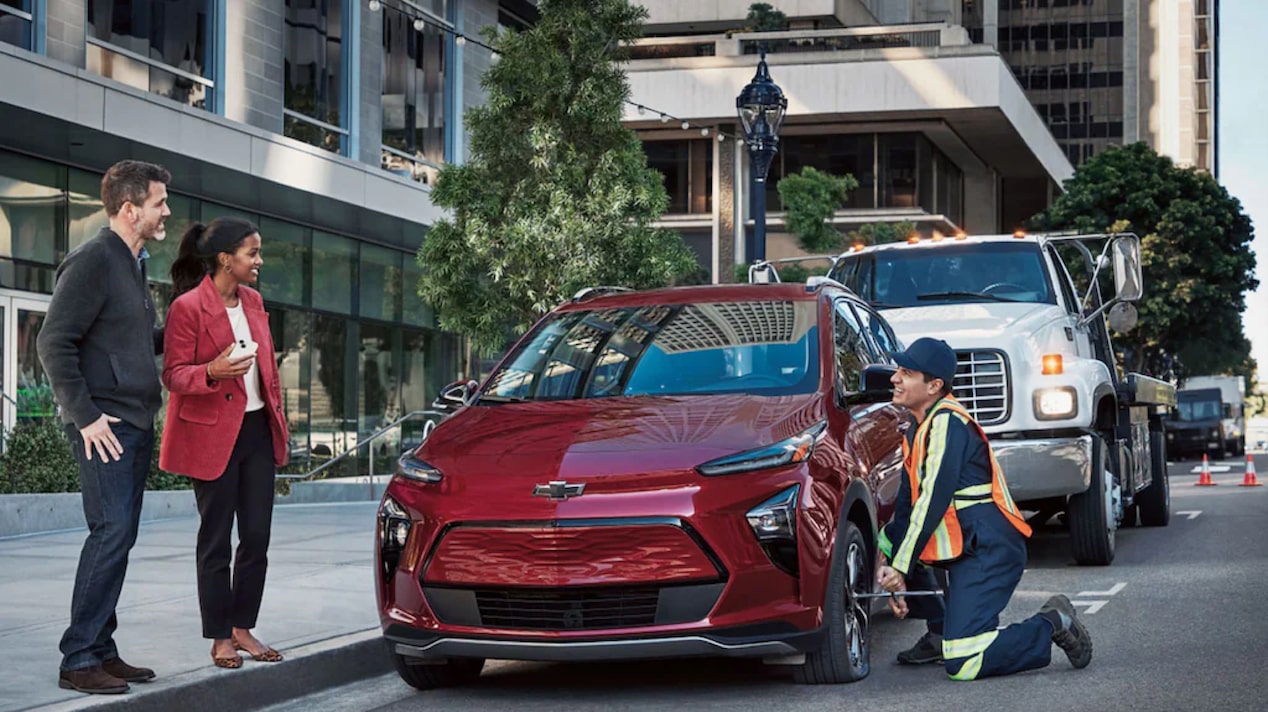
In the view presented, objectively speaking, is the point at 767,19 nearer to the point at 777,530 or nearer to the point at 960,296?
the point at 960,296

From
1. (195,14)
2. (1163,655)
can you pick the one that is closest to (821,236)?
(195,14)

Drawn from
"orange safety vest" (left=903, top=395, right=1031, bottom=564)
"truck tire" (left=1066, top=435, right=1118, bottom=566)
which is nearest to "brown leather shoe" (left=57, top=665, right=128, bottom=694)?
"orange safety vest" (left=903, top=395, right=1031, bottom=564)

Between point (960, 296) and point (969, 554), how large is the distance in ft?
20.5

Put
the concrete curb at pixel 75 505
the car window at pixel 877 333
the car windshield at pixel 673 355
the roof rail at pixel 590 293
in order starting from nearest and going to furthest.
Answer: the car windshield at pixel 673 355
the roof rail at pixel 590 293
the car window at pixel 877 333
the concrete curb at pixel 75 505

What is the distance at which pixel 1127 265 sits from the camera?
1288cm

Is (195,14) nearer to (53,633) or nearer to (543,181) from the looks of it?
(543,181)

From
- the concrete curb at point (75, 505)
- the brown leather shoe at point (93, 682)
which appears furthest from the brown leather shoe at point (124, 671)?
the concrete curb at point (75, 505)

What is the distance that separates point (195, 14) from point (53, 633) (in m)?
15.6

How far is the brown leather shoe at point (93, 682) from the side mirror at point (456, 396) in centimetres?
216

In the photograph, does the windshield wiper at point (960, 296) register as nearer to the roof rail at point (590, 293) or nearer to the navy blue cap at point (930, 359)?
the roof rail at point (590, 293)

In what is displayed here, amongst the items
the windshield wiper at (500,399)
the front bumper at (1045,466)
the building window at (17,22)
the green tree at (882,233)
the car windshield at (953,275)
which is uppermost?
the building window at (17,22)

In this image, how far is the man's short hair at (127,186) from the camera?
695 cm

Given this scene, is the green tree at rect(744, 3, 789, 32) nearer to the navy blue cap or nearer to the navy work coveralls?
the navy blue cap

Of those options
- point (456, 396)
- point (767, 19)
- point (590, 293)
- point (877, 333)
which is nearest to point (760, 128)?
point (877, 333)
